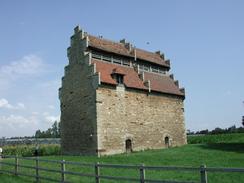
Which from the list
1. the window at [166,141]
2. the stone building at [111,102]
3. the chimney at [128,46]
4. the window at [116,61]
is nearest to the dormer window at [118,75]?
the stone building at [111,102]

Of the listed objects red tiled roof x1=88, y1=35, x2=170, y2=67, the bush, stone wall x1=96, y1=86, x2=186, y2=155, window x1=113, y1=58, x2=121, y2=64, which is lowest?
the bush

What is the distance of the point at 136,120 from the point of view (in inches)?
A: 1316

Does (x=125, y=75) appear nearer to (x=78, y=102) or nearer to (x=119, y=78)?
(x=119, y=78)

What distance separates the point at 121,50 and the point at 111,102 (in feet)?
23.0

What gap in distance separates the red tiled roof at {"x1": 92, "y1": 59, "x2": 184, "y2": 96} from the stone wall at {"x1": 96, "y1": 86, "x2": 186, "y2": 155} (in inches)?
24.4

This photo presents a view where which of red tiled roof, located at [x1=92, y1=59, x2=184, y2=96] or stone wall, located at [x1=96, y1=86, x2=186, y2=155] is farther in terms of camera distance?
red tiled roof, located at [x1=92, y1=59, x2=184, y2=96]

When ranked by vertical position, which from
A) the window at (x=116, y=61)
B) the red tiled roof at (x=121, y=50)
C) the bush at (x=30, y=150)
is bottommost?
the bush at (x=30, y=150)

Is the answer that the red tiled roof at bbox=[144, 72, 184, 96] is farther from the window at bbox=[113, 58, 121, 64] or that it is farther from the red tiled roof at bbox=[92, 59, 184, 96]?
the window at bbox=[113, 58, 121, 64]

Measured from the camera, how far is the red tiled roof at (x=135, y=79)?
31.8 metres

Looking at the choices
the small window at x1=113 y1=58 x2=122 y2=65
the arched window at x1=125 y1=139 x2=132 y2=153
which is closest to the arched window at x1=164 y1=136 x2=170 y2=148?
the arched window at x1=125 y1=139 x2=132 y2=153

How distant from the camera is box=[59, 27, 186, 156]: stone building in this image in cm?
3045

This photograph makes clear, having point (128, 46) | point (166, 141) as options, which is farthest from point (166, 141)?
point (128, 46)

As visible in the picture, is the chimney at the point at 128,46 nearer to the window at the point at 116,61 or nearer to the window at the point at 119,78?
the window at the point at 116,61

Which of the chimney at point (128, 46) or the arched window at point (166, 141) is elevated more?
→ the chimney at point (128, 46)
